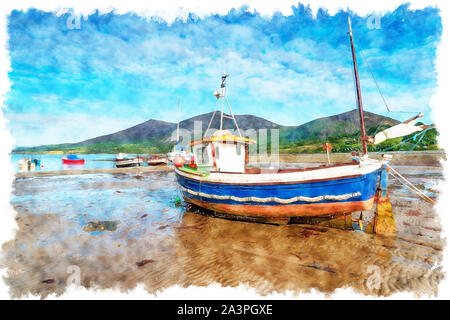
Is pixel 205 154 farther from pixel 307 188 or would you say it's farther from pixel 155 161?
pixel 155 161

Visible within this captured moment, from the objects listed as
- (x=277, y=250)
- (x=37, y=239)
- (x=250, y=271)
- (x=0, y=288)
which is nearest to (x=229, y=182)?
(x=277, y=250)

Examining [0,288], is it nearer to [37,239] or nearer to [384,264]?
[37,239]

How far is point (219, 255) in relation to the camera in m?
5.89

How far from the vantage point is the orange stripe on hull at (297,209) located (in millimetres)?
6805

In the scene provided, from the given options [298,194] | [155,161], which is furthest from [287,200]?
[155,161]

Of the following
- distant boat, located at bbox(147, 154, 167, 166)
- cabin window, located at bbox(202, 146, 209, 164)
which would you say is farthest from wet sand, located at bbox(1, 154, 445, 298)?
distant boat, located at bbox(147, 154, 167, 166)

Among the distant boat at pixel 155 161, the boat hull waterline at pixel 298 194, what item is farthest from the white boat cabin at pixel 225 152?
the distant boat at pixel 155 161

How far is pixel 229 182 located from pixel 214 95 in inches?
229

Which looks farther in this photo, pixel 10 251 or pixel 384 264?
pixel 10 251

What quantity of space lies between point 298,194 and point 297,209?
2.25ft

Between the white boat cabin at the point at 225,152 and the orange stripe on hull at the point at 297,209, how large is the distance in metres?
2.31

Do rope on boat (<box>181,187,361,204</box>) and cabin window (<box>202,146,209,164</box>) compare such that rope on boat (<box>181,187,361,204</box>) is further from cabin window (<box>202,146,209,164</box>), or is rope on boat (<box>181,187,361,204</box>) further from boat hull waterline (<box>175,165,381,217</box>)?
cabin window (<box>202,146,209,164</box>)

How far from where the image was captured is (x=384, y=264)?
16.8ft

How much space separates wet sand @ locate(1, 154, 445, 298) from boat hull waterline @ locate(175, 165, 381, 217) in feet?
2.76
